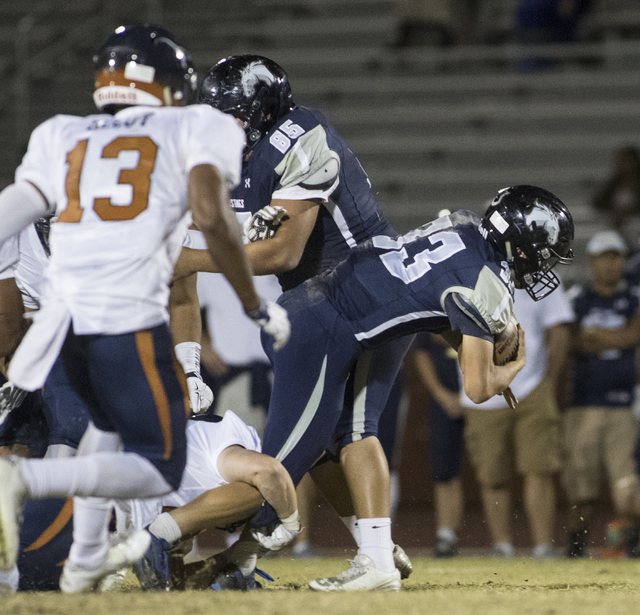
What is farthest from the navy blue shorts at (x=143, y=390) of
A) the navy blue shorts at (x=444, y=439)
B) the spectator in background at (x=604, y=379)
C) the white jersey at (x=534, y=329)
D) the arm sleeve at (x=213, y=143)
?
the spectator in background at (x=604, y=379)

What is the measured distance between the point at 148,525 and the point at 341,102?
282 inches

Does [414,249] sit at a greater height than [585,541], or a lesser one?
greater

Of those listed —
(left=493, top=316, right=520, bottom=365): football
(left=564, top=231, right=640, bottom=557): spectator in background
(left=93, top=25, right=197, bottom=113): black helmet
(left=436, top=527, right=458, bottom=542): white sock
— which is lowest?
(left=436, top=527, right=458, bottom=542): white sock

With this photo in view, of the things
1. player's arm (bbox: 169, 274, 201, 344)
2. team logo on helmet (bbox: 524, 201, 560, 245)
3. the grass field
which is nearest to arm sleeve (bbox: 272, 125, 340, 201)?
player's arm (bbox: 169, 274, 201, 344)

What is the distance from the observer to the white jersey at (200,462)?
3.79 meters

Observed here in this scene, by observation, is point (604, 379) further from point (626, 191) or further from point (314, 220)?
point (314, 220)

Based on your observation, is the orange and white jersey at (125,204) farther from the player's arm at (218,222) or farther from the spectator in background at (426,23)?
the spectator in background at (426,23)

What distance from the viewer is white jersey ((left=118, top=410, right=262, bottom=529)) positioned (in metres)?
3.79

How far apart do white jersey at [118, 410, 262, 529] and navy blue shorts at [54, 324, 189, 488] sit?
86cm

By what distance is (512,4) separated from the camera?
10203 millimetres

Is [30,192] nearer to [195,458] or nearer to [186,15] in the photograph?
[195,458]

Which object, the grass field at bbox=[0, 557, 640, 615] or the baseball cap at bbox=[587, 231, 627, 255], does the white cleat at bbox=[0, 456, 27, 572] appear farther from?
the baseball cap at bbox=[587, 231, 627, 255]

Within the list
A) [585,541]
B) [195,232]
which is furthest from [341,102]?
[195,232]

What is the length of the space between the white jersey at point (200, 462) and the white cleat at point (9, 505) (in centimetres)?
105
